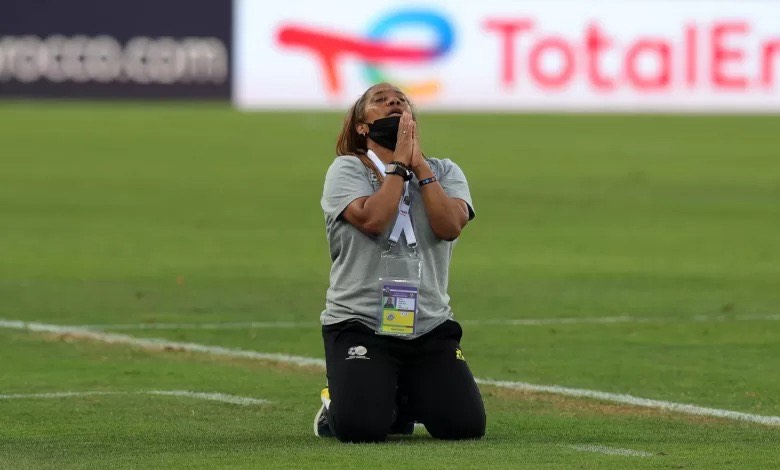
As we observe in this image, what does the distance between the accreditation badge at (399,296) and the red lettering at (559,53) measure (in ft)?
111

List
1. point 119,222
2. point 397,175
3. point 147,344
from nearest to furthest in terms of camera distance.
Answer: point 397,175, point 147,344, point 119,222

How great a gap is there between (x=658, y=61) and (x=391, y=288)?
34.0m

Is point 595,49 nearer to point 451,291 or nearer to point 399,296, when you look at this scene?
point 451,291

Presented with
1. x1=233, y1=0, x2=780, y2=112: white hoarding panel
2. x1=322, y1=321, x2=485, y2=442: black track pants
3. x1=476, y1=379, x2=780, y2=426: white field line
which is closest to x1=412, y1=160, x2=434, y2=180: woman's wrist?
x1=322, y1=321, x2=485, y2=442: black track pants

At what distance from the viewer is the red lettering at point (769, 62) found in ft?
135

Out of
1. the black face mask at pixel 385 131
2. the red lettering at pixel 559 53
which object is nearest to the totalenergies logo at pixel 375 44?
the red lettering at pixel 559 53

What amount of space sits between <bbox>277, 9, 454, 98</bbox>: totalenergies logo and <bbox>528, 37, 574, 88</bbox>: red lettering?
1.80 meters

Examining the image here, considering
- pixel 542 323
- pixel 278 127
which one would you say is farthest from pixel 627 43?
pixel 542 323

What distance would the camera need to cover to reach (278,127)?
3822 centimetres

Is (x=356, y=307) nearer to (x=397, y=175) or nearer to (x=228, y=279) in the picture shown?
(x=397, y=175)

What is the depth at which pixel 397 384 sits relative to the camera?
8.81 metres

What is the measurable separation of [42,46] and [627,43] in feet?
41.3

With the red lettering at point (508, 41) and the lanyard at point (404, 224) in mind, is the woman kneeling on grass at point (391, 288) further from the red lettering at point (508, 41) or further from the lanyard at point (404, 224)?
the red lettering at point (508, 41)

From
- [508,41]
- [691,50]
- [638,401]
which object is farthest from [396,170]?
[508,41]
